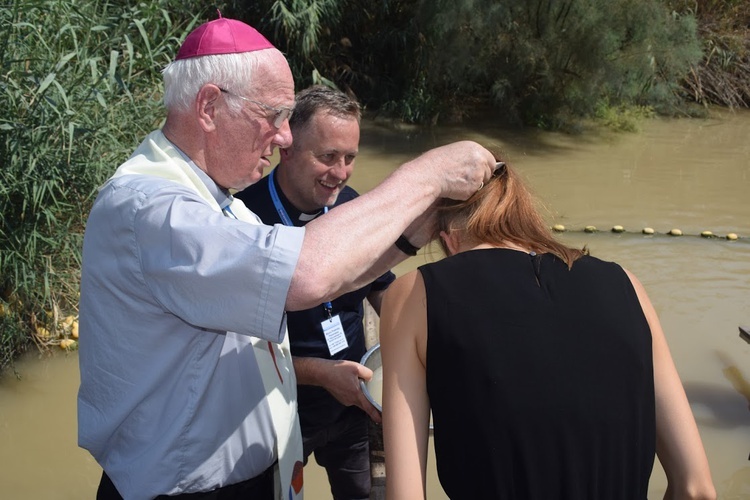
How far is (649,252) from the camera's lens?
708cm

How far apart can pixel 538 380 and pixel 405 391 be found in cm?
25

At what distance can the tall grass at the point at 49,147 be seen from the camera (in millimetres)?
4172

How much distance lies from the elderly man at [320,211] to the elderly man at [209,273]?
0.75 meters

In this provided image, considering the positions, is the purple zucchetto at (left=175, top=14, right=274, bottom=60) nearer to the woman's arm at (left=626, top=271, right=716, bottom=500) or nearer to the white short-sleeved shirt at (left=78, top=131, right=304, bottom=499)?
the white short-sleeved shirt at (left=78, top=131, right=304, bottom=499)

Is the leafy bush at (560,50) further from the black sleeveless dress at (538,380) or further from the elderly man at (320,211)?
the black sleeveless dress at (538,380)

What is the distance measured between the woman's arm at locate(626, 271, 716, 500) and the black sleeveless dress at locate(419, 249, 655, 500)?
0.12 meters

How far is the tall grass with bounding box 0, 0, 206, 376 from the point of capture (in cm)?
417

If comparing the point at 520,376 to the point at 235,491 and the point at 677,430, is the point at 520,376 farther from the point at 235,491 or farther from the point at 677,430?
the point at 235,491

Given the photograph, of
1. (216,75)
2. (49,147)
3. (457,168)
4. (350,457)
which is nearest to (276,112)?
(216,75)

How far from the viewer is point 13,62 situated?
4.19 m

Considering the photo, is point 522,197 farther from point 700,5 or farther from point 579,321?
point 700,5

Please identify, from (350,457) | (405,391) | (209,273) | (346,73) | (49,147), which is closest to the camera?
(209,273)

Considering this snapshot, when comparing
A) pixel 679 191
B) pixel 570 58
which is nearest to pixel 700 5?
pixel 570 58

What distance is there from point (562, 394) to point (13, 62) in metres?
3.80
